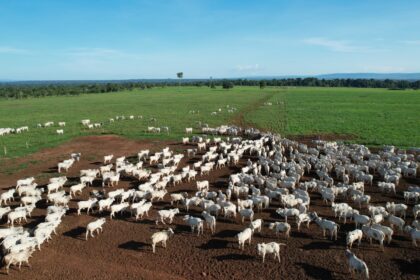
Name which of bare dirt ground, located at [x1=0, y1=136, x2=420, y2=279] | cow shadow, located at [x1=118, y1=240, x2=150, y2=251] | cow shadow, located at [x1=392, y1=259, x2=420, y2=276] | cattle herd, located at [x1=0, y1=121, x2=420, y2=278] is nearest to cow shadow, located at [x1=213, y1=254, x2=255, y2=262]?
bare dirt ground, located at [x1=0, y1=136, x2=420, y2=279]

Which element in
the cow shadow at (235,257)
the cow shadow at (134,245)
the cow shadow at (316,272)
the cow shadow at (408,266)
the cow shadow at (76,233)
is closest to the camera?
the cow shadow at (316,272)

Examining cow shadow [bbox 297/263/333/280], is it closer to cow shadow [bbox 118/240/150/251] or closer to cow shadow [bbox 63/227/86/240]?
cow shadow [bbox 118/240/150/251]

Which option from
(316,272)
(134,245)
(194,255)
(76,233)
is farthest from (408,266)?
(76,233)

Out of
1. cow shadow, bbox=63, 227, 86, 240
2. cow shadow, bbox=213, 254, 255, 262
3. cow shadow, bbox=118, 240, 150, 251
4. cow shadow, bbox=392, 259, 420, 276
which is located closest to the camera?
cow shadow, bbox=392, 259, 420, 276

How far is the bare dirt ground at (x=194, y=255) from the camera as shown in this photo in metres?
14.6

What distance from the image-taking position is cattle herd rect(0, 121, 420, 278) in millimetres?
16875

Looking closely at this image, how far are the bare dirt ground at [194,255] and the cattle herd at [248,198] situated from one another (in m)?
0.40

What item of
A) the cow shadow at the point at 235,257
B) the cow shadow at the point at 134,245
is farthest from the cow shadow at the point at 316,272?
the cow shadow at the point at 134,245

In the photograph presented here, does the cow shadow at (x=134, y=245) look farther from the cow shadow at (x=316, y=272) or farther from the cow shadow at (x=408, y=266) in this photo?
→ the cow shadow at (x=408, y=266)

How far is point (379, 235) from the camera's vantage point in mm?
16359

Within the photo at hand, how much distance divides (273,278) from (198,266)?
10.3 feet

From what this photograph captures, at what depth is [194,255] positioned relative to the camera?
52.6 ft

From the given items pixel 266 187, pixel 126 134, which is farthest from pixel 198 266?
pixel 126 134

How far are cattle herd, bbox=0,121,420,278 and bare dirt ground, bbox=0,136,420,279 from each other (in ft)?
1.32
